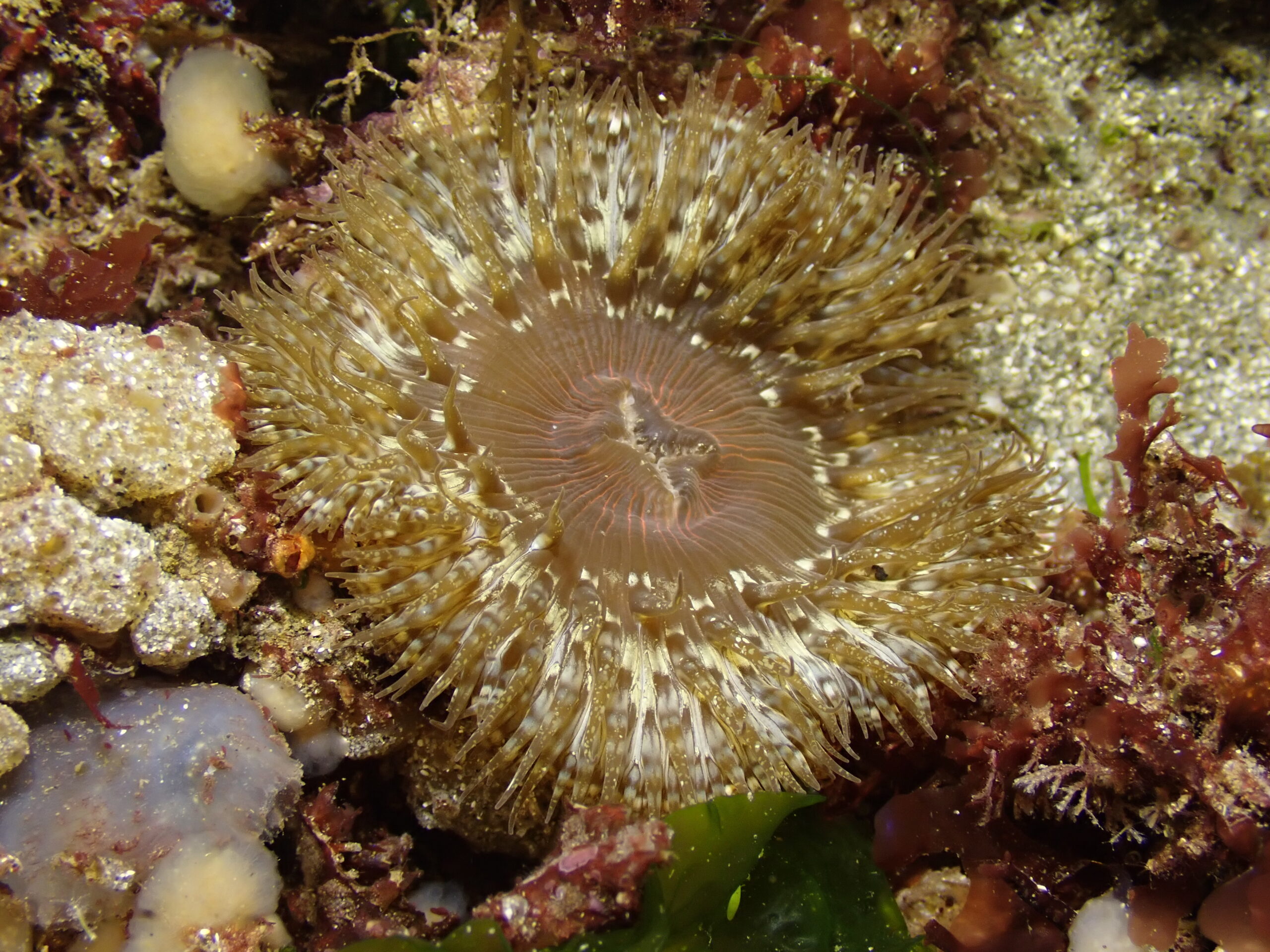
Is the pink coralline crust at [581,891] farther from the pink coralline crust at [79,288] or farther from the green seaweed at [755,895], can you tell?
the pink coralline crust at [79,288]

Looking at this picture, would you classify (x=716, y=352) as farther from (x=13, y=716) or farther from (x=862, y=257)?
(x=13, y=716)

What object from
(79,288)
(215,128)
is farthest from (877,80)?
(79,288)

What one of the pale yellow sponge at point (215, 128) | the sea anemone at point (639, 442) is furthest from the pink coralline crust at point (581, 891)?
the pale yellow sponge at point (215, 128)

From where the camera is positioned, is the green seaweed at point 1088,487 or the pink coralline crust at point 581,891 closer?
the pink coralline crust at point 581,891

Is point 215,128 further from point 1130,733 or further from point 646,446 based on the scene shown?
point 1130,733

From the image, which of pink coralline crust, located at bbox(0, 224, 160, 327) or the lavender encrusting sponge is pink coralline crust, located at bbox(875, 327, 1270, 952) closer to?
the lavender encrusting sponge

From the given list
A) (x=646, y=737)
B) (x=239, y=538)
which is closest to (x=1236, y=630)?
(x=646, y=737)
